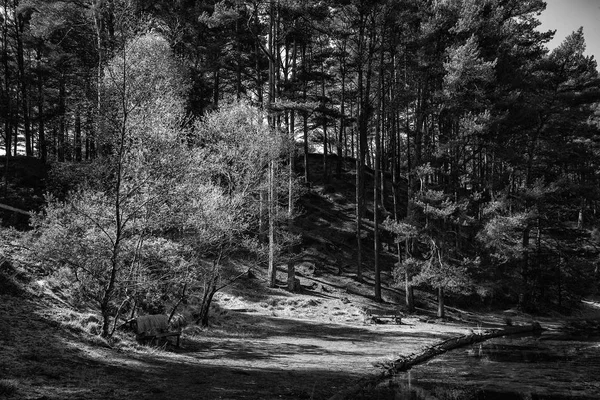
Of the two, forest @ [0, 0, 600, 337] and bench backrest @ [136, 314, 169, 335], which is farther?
bench backrest @ [136, 314, 169, 335]

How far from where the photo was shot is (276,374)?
10.4 m

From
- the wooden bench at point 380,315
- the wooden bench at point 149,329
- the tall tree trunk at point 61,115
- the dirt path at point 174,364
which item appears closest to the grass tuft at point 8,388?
the dirt path at point 174,364

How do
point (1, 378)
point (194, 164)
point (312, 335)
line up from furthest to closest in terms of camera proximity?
point (312, 335) → point (194, 164) → point (1, 378)

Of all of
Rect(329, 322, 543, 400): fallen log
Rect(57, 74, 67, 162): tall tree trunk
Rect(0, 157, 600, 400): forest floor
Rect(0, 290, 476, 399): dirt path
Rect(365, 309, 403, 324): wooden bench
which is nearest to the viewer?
Rect(0, 290, 476, 399): dirt path

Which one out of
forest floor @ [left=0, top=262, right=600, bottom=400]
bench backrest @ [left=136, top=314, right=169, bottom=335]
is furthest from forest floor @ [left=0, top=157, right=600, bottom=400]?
bench backrest @ [left=136, top=314, right=169, bottom=335]

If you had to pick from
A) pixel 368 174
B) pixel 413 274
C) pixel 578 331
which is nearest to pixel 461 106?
pixel 413 274

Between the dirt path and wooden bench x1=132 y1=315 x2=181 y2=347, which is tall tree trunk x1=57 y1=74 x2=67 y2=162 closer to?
the dirt path

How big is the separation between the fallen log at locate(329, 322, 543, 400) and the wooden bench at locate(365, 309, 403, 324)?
152 inches

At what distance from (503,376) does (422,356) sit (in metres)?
2.60

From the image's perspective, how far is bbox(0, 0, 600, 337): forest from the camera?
12062 millimetres

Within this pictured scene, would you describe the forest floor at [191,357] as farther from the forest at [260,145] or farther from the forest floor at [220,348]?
the forest at [260,145]

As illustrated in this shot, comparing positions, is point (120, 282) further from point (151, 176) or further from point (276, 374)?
point (276, 374)

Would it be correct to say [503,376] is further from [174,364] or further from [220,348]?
[174,364]

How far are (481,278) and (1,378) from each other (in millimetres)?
24009
